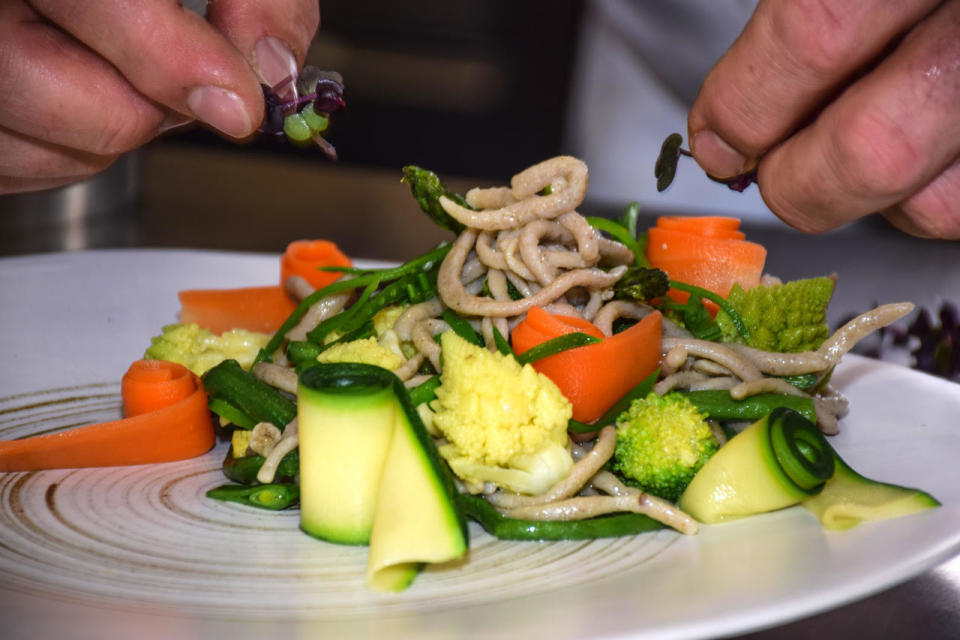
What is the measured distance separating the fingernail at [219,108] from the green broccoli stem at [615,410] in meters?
0.92

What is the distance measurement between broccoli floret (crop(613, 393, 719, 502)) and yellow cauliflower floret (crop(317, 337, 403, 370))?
21.6 inches

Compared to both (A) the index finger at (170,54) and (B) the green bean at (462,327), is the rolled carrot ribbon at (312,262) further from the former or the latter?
(A) the index finger at (170,54)

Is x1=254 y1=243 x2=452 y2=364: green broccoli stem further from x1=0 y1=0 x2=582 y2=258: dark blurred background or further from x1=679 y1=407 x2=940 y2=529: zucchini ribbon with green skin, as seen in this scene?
x1=0 y1=0 x2=582 y2=258: dark blurred background

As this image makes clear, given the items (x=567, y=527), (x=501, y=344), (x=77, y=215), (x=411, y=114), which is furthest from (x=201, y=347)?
(x=411, y=114)

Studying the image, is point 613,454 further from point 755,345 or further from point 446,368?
point 755,345

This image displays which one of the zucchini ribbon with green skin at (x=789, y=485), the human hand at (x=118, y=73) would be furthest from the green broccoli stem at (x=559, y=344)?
the human hand at (x=118, y=73)

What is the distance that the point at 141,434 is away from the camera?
2018 mm

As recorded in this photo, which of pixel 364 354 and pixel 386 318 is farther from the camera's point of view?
pixel 386 318

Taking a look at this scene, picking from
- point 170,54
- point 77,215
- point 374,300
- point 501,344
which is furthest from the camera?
point 77,215

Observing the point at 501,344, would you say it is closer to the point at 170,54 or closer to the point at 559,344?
the point at 559,344

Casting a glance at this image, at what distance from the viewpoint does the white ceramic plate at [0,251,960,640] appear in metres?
1.31

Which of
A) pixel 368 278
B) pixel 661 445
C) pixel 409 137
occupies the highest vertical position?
pixel 409 137

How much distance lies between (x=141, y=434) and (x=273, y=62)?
85cm

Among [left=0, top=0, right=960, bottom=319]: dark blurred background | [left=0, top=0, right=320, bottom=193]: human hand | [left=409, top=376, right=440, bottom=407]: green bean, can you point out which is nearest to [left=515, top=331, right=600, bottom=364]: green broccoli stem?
[left=409, top=376, right=440, bottom=407]: green bean
